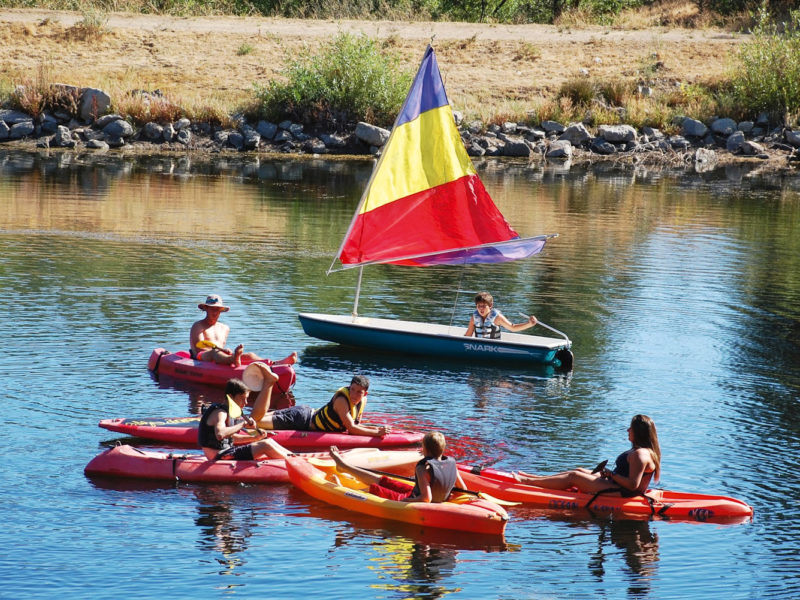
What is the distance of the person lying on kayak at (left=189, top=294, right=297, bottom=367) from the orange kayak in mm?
4523

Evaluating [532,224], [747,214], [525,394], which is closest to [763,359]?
[525,394]

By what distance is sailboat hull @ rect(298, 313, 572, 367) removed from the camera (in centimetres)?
2197

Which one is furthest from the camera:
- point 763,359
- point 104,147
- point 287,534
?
point 104,147

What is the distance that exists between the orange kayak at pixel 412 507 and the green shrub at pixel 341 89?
1792 inches

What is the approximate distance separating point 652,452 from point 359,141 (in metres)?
46.2

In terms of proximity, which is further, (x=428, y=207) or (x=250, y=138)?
(x=250, y=138)

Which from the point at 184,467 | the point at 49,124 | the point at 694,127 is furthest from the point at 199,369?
the point at 694,127

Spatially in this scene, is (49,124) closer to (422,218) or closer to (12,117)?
(12,117)

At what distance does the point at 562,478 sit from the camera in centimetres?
1538

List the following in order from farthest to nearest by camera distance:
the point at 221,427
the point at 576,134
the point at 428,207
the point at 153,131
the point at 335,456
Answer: the point at 576,134 → the point at 153,131 → the point at 428,207 → the point at 221,427 → the point at 335,456

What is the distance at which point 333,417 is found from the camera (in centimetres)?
1736

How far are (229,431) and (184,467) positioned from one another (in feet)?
2.68

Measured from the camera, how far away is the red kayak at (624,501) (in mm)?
15008

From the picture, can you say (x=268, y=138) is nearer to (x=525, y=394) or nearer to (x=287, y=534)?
(x=525, y=394)
